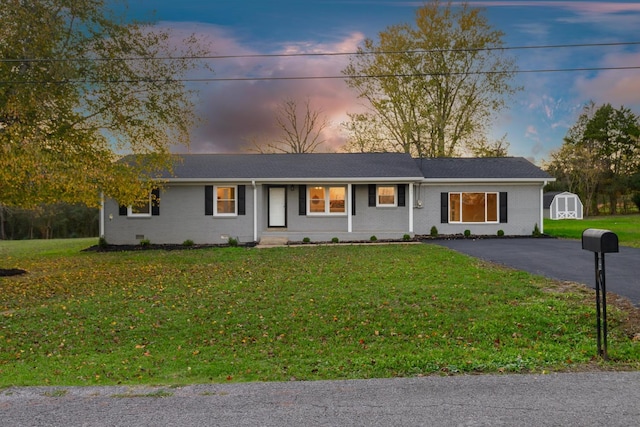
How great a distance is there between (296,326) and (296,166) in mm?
14857

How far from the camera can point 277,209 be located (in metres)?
20.8

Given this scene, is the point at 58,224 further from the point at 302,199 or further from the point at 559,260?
the point at 559,260

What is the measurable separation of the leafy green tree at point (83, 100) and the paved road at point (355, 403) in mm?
8415

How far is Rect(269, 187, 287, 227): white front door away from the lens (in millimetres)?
20672

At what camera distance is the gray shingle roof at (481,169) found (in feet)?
67.2

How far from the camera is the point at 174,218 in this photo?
19453mm

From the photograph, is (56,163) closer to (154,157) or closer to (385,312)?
(154,157)

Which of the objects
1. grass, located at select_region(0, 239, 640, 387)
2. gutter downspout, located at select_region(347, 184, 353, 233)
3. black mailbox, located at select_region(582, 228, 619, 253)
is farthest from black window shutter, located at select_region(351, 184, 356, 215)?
black mailbox, located at select_region(582, 228, 619, 253)

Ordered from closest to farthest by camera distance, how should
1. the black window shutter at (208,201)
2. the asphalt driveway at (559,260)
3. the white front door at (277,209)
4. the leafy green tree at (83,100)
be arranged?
the asphalt driveway at (559,260) → the leafy green tree at (83,100) → the black window shutter at (208,201) → the white front door at (277,209)

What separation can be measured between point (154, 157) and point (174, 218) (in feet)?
18.4

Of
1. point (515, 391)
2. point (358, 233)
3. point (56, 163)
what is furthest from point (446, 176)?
point (515, 391)

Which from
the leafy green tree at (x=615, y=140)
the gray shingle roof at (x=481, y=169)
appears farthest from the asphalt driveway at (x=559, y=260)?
the leafy green tree at (x=615, y=140)

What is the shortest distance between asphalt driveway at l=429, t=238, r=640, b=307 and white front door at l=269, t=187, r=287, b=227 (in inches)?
260

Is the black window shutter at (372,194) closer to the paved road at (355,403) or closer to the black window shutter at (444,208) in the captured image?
the black window shutter at (444,208)
